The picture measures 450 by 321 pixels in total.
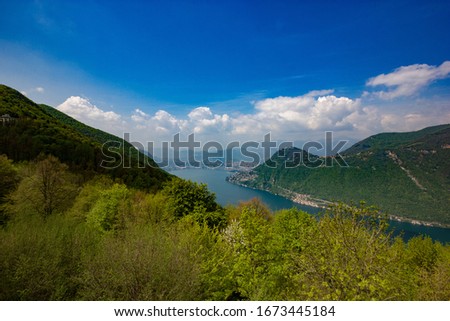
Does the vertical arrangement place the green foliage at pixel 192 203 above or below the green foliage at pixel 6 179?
below

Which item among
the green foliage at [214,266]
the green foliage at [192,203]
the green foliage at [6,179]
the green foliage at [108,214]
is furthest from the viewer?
the green foliage at [192,203]

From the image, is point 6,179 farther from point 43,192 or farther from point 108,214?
point 108,214

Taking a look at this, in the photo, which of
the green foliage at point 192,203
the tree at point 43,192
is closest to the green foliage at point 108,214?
the tree at point 43,192

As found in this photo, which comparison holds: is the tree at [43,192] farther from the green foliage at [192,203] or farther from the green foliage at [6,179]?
the green foliage at [192,203]

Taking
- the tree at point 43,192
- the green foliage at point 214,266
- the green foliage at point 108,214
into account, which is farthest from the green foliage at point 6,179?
the green foliage at point 214,266

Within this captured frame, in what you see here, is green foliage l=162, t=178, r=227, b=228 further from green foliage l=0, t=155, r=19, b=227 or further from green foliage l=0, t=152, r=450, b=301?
green foliage l=0, t=155, r=19, b=227

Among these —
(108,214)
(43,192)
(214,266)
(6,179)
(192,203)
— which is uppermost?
(6,179)

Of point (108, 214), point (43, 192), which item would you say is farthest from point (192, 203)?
point (43, 192)

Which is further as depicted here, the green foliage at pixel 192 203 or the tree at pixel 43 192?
the green foliage at pixel 192 203

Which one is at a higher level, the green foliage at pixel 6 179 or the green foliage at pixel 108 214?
the green foliage at pixel 6 179

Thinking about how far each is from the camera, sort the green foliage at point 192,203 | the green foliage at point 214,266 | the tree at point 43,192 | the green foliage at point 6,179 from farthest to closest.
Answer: the green foliage at point 192,203, the green foliage at point 6,179, the tree at point 43,192, the green foliage at point 214,266

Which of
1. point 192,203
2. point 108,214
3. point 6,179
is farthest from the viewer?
point 192,203
